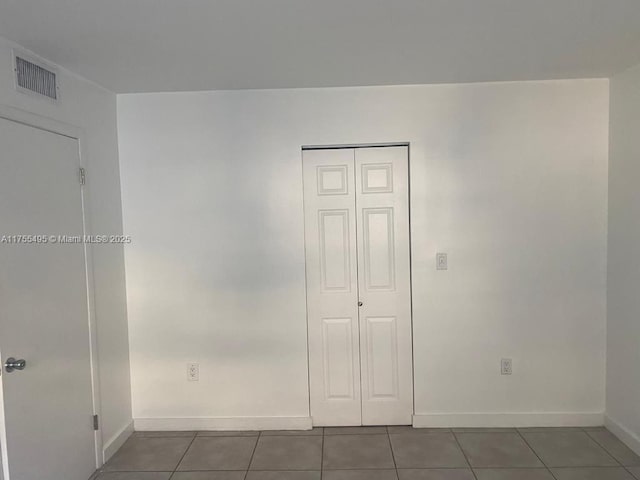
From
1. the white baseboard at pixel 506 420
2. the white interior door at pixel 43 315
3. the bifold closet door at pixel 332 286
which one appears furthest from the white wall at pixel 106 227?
the white baseboard at pixel 506 420

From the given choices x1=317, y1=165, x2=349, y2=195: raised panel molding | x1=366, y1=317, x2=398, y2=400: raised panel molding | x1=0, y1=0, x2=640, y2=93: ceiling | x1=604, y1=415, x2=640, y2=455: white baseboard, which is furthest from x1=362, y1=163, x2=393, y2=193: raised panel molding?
x1=604, y1=415, x2=640, y2=455: white baseboard

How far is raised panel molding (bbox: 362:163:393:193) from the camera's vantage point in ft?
10.7

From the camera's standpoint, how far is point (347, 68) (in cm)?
275

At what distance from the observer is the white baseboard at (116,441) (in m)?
2.92

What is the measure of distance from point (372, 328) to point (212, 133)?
1.85m

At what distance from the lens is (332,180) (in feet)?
10.7

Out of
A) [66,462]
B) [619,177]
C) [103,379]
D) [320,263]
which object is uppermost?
[619,177]

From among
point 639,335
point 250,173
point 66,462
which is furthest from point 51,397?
point 639,335

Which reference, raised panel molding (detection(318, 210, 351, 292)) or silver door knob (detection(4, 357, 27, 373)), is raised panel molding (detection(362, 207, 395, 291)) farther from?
silver door knob (detection(4, 357, 27, 373))

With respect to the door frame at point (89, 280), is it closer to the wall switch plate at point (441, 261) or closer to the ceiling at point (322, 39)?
the ceiling at point (322, 39)

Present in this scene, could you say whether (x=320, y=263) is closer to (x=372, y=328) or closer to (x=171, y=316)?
(x=372, y=328)

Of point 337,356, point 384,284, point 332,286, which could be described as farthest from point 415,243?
point 337,356

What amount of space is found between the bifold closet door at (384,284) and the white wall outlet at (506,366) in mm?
651

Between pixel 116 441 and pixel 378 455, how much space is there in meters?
1.79
